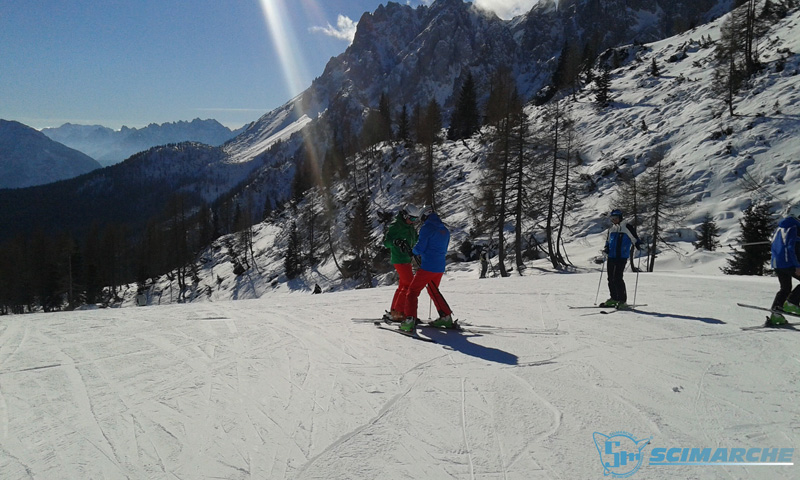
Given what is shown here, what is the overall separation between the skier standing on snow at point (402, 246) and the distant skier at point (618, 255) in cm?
456

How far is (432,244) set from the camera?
6.23 m

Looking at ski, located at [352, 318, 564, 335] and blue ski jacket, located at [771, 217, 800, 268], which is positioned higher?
blue ski jacket, located at [771, 217, 800, 268]

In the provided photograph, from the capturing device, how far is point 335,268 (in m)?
43.5

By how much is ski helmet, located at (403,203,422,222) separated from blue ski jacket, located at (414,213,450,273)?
30 centimetres

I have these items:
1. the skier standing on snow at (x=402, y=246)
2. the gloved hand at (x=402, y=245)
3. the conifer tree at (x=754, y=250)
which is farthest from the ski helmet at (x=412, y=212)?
the conifer tree at (x=754, y=250)

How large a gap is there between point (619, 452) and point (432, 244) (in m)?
3.89

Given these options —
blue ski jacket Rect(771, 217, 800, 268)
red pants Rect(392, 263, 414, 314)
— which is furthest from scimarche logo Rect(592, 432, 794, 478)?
blue ski jacket Rect(771, 217, 800, 268)

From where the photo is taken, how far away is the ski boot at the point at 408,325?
6451 mm

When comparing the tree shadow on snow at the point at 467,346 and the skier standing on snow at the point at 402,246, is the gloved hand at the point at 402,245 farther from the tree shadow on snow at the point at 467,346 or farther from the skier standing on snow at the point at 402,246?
the tree shadow on snow at the point at 467,346

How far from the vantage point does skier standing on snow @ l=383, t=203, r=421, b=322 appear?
681 cm

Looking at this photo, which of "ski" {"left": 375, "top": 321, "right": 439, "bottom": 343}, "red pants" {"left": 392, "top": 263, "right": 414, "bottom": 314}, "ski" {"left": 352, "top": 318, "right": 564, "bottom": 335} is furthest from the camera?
"red pants" {"left": 392, "top": 263, "right": 414, "bottom": 314}

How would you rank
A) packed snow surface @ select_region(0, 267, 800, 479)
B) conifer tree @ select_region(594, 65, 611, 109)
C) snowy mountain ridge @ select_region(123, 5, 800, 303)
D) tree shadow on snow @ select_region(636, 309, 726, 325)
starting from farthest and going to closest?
conifer tree @ select_region(594, 65, 611, 109) < snowy mountain ridge @ select_region(123, 5, 800, 303) < tree shadow on snow @ select_region(636, 309, 726, 325) < packed snow surface @ select_region(0, 267, 800, 479)

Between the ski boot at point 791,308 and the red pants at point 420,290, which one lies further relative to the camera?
the ski boot at point 791,308

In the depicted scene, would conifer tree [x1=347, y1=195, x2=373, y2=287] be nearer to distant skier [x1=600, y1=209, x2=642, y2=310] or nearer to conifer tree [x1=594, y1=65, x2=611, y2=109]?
distant skier [x1=600, y1=209, x2=642, y2=310]
